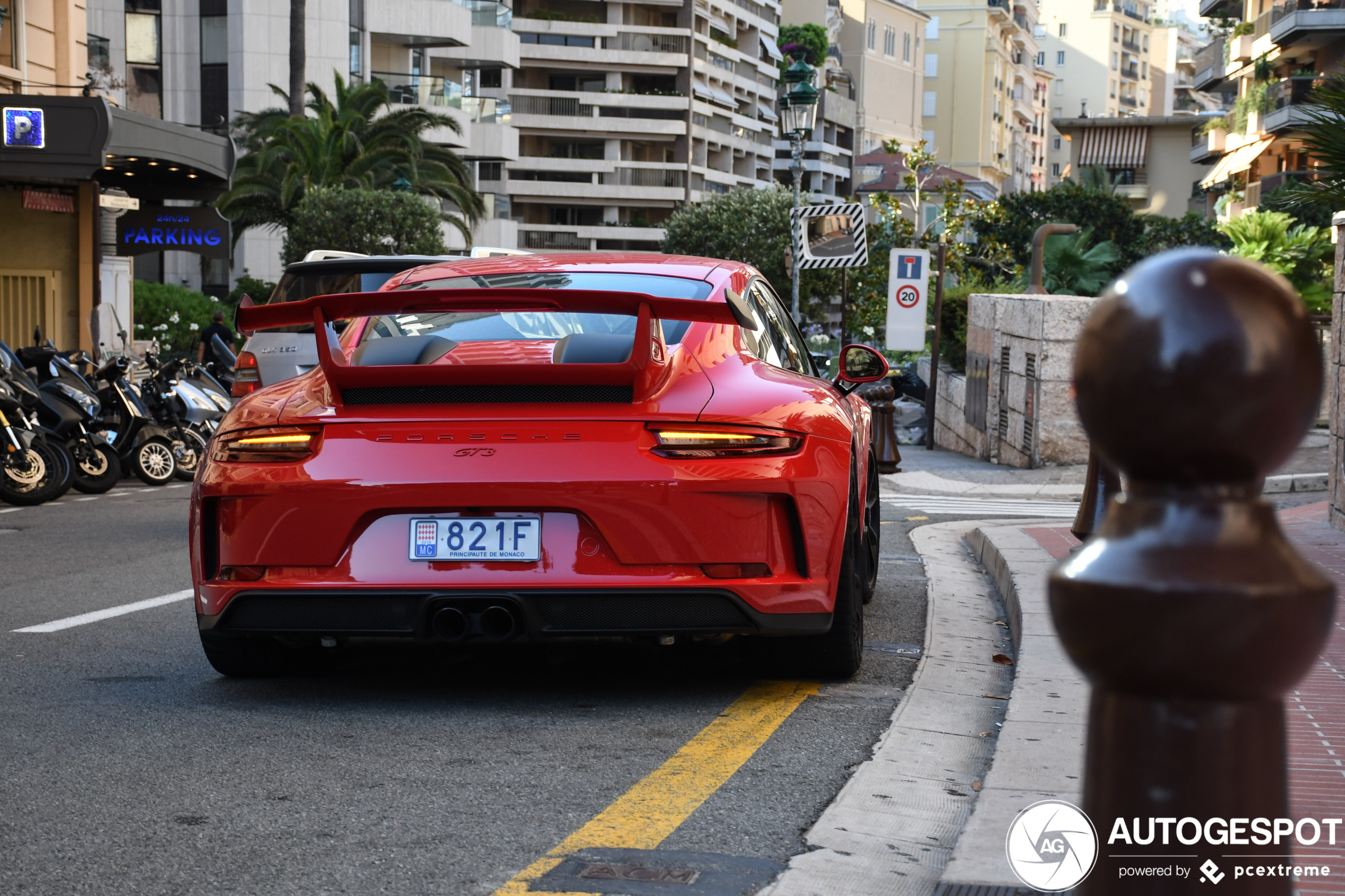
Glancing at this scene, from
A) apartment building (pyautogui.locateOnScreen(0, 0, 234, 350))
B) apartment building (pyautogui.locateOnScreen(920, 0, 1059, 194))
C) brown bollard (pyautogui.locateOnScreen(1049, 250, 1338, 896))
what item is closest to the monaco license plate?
brown bollard (pyautogui.locateOnScreen(1049, 250, 1338, 896))

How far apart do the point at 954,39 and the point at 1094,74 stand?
40234mm

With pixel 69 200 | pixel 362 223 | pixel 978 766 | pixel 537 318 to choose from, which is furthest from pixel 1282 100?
pixel 978 766

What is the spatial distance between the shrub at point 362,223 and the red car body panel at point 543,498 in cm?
3517

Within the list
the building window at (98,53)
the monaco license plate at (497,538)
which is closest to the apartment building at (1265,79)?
the building window at (98,53)

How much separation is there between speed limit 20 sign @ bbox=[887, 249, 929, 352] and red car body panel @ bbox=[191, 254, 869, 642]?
17220mm

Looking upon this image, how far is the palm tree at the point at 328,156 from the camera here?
4259cm

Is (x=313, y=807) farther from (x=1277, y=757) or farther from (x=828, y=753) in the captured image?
(x=1277, y=757)

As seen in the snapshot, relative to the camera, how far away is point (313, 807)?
3705mm

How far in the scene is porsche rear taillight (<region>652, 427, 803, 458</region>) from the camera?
454cm

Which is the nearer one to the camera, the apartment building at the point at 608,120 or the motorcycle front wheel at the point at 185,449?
the motorcycle front wheel at the point at 185,449

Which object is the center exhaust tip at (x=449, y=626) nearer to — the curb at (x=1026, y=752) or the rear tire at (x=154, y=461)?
the curb at (x=1026, y=752)

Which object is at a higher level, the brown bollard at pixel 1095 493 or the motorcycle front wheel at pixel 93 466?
the brown bollard at pixel 1095 493

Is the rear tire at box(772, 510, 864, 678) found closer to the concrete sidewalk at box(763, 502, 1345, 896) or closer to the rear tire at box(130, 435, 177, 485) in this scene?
the concrete sidewalk at box(763, 502, 1345, 896)

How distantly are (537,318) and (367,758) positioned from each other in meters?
1.70
